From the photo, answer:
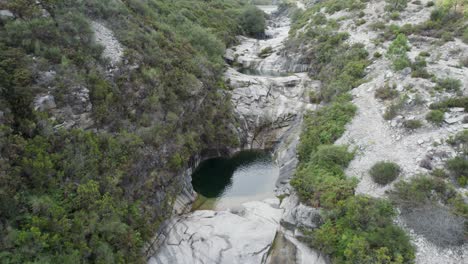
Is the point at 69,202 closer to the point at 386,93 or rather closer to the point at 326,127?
the point at 326,127

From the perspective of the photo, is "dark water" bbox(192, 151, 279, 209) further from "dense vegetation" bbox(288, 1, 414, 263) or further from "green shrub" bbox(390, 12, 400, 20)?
"green shrub" bbox(390, 12, 400, 20)

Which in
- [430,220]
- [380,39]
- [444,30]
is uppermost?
[444,30]

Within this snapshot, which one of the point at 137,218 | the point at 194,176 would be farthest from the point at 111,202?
the point at 194,176

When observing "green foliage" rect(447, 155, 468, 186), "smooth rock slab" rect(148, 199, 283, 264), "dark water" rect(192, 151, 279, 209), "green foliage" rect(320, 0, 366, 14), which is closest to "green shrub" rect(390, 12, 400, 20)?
"green foliage" rect(320, 0, 366, 14)

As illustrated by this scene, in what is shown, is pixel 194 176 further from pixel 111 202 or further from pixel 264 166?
pixel 111 202

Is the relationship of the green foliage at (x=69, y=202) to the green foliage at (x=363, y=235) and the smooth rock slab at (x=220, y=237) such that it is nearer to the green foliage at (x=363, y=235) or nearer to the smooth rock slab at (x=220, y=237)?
the smooth rock slab at (x=220, y=237)

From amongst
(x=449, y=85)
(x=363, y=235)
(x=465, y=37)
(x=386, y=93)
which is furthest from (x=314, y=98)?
(x=363, y=235)

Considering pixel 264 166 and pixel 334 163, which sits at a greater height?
pixel 334 163
